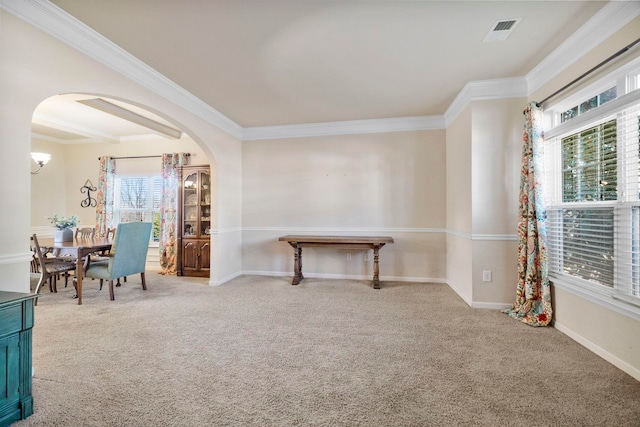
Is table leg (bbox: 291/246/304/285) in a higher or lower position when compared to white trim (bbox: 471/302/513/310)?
higher

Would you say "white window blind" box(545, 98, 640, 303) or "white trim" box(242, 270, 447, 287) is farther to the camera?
"white trim" box(242, 270, 447, 287)

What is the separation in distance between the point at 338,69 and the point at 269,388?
2.96 m

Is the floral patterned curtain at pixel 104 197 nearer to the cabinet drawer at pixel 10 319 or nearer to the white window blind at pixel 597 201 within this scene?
the cabinet drawer at pixel 10 319

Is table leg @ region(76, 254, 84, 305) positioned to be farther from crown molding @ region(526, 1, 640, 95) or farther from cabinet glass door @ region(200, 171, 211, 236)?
crown molding @ region(526, 1, 640, 95)

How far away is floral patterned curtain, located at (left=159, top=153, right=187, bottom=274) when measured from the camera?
16.8ft

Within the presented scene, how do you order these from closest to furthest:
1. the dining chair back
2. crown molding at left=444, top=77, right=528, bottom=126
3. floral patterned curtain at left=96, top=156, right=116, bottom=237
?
crown molding at left=444, top=77, right=528, bottom=126
the dining chair back
floral patterned curtain at left=96, top=156, right=116, bottom=237

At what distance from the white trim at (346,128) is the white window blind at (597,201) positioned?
1.88 meters

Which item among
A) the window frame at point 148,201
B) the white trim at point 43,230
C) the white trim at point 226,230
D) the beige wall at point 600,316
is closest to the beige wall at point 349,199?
the white trim at point 226,230

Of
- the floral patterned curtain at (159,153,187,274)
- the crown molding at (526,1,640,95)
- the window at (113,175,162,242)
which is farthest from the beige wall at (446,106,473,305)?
the window at (113,175,162,242)

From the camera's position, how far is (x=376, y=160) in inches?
182

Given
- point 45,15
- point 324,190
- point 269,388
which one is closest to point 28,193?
point 45,15

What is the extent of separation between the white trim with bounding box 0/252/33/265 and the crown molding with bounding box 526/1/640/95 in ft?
14.8

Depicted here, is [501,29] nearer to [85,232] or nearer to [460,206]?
[460,206]

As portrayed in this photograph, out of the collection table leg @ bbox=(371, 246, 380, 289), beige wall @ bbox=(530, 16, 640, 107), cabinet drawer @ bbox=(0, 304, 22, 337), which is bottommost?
table leg @ bbox=(371, 246, 380, 289)
